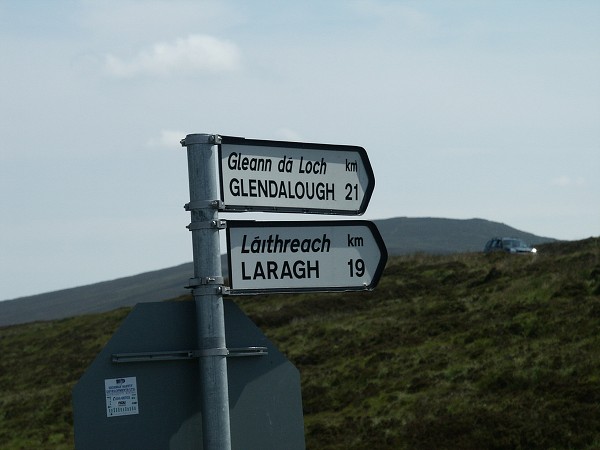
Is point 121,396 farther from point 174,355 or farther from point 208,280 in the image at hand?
point 208,280

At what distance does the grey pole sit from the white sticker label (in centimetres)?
31

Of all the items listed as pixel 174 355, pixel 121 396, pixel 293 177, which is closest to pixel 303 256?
pixel 293 177

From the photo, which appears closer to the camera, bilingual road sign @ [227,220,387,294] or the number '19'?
bilingual road sign @ [227,220,387,294]

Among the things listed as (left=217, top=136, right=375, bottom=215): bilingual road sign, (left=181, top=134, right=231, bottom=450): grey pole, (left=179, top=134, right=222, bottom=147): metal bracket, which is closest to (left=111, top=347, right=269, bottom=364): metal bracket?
(left=181, top=134, right=231, bottom=450): grey pole

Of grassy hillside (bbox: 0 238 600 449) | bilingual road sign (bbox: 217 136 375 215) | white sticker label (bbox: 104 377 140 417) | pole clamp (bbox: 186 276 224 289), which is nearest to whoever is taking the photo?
white sticker label (bbox: 104 377 140 417)

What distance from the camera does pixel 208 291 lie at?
4340 millimetres

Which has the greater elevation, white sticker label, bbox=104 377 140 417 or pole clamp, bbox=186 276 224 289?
pole clamp, bbox=186 276 224 289

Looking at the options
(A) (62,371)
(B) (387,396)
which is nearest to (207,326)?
(B) (387,396)

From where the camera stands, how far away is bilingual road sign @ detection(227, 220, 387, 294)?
4.62 metres

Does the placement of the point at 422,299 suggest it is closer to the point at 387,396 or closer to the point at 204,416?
the point at 387,396

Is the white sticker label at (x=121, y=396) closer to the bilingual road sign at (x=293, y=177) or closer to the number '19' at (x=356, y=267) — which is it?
the bilingual road sign at (x=293, y=177)

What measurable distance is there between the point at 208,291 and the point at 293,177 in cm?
84

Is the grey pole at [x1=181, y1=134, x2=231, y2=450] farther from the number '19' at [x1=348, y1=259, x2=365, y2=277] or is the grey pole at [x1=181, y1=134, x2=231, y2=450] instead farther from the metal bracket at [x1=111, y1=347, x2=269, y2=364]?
the number '19' at [x1=348, y1=259, x2=365, y2=277]

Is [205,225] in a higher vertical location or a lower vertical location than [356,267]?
higher
